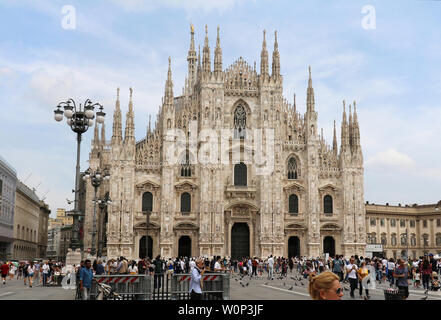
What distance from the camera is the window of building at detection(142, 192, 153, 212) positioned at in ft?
168

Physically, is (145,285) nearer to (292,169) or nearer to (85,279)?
(85,279)

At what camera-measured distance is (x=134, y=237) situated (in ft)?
165

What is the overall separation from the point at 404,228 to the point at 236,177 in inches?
1499

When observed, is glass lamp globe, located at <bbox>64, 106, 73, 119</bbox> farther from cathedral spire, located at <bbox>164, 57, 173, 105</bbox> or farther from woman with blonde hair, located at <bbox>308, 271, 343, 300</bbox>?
cathedral spire, located at <bbox>164, 57, 173, 105</bbox>

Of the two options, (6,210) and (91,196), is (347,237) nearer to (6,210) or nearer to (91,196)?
(91,196)

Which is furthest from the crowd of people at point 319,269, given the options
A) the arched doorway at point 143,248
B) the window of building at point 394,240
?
the window of building at point 394,240

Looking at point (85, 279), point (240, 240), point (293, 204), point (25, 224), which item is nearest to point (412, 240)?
point (293, 204)

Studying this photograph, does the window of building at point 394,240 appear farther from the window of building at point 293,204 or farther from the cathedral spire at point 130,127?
the cathedral spire at point 130,127

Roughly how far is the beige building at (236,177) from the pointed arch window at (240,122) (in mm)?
103

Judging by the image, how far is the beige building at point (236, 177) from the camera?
50.5 m
